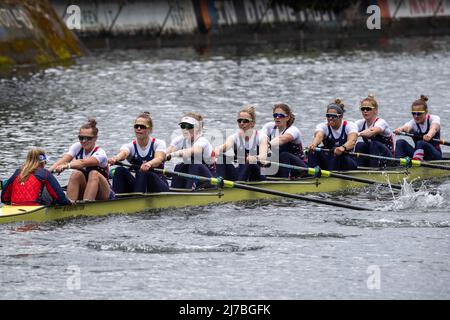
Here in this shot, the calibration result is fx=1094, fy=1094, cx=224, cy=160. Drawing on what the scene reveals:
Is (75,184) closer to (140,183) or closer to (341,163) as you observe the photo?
(140,183)

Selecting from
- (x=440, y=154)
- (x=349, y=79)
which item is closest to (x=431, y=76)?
(x=349, y=79)

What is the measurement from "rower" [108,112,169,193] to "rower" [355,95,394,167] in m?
5.95

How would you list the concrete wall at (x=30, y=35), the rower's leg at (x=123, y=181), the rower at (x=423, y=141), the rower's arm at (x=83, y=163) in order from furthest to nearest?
the concrete wall at (x=30, y=35) → the rower at (x=423, y=141) → the rower's leg at (x=123, y=181) → the rower's arm at (x=83, y=163)

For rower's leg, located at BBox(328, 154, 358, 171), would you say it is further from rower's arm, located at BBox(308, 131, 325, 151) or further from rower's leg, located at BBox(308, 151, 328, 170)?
rower's arm, located at BBox(308, 131, 325, 151)

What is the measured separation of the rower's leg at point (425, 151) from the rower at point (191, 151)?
6464 mm

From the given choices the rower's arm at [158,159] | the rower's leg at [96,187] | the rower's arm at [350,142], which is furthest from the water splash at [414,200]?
the rower's leg at [96,187]

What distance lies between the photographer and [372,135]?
26453mm

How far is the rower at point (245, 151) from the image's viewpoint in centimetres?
2391

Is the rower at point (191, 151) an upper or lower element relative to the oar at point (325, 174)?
upper

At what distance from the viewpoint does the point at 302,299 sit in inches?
663

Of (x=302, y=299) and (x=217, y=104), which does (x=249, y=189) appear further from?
(x=217, y=104)

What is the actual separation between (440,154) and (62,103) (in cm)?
1842

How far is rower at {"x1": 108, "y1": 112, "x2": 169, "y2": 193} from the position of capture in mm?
22328

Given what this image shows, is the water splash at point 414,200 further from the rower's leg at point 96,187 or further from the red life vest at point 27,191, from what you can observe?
the red life vest at point 27,191
